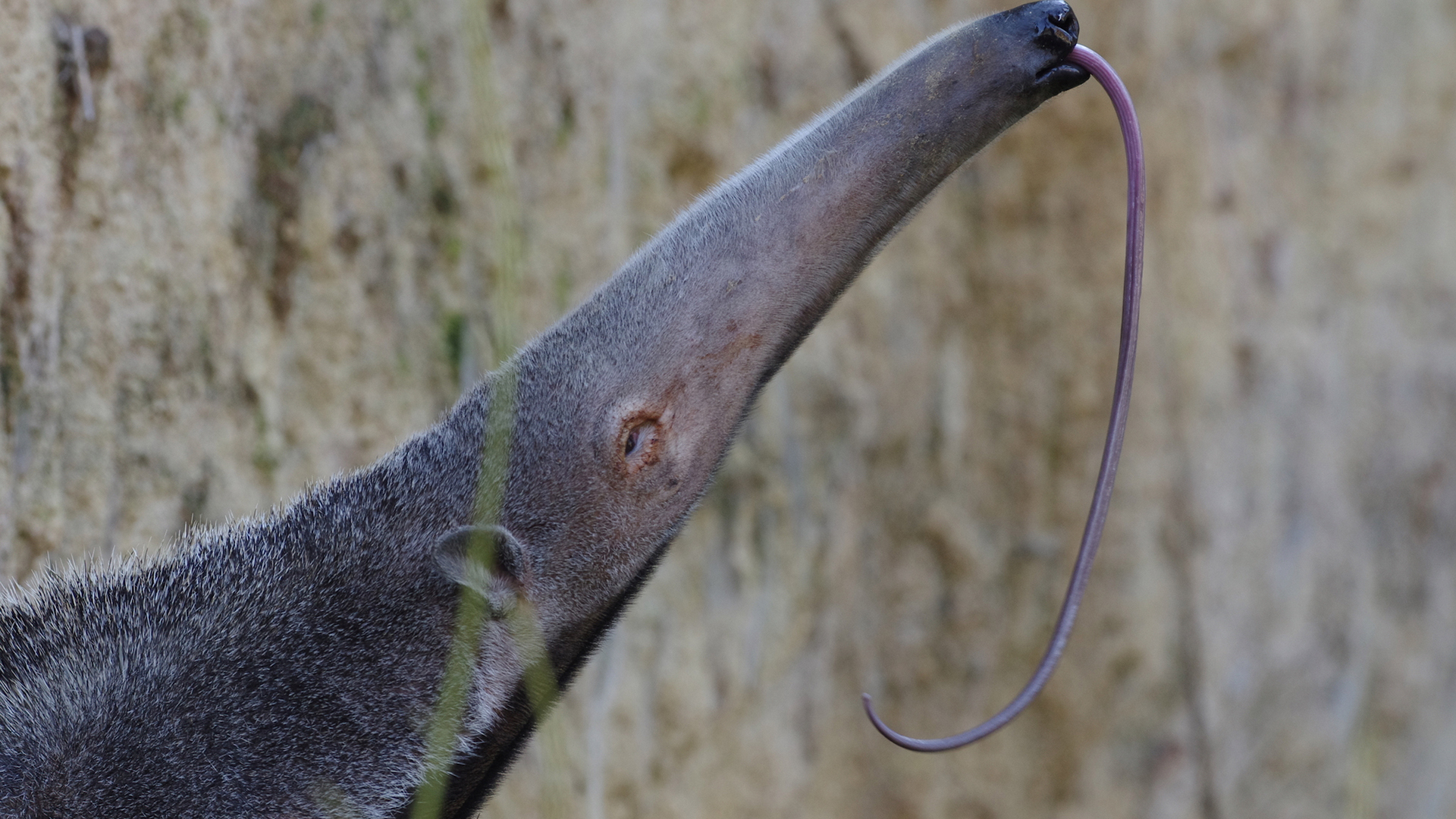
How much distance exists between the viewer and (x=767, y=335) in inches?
76.4

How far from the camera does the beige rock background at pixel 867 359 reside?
2838 millimetres

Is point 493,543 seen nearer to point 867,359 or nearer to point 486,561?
point 486,561

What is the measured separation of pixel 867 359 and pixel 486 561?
2599mm

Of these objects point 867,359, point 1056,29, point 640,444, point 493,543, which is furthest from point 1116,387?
point 867,359

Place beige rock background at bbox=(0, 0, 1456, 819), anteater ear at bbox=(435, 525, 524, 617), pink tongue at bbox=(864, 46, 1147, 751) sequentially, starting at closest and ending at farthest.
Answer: pink tongue at bbox=(864, 46, 1147, 751) → anteater ear at bbox=(435, 525, 524, 617) → beige rock background at bbox=(0, 0, 1456, 819)

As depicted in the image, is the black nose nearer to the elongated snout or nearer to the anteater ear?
the elongated snout

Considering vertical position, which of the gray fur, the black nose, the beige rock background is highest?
the black nose

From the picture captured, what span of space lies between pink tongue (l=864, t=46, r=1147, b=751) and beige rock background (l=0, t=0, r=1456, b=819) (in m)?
0.71

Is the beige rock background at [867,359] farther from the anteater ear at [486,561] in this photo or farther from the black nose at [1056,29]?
the black nose at [1056,29]

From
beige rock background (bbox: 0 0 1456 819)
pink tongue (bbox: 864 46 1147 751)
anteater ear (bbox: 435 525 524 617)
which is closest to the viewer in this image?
pink tongue (bbox: 864 46 1147 751)

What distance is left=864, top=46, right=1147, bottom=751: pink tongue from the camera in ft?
5.85

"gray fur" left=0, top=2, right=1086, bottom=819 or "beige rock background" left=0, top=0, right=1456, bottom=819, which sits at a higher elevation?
"gray fur" left=0, top=2, right=1086, bottom=819

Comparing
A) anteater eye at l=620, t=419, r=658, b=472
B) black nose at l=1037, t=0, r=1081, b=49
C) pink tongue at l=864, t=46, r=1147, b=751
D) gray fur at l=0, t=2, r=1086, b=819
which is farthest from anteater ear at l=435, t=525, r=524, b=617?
black nose at l=1037, t=0, r=1081, b=49

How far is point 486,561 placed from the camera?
1.99m
